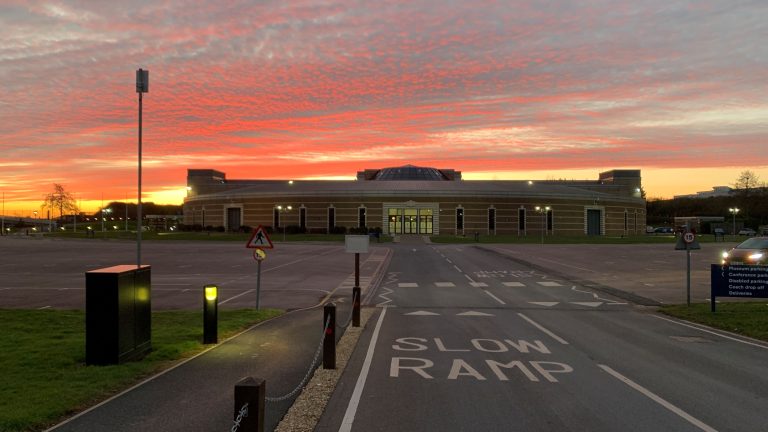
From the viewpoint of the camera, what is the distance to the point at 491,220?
11412 centimetres

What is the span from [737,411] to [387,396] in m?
5.00

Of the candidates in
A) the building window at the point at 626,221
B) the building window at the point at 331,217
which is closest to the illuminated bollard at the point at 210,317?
the building window at the point at 331,217

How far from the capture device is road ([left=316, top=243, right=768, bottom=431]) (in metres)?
7.89

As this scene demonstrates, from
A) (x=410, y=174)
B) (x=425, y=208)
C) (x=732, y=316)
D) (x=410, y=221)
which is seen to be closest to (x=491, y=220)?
(x=425, y=208)

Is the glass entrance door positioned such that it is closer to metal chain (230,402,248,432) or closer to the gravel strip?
the gravel strip

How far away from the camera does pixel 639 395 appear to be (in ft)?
29.9

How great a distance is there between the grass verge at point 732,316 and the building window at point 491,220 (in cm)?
9313

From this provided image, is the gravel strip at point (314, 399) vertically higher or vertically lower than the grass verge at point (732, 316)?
higher

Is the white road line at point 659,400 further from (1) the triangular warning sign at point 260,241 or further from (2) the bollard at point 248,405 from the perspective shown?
(1) the triangular warning sign at point 260,241

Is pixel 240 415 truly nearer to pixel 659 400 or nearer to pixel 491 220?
pixel 659 400

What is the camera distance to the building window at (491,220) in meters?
114

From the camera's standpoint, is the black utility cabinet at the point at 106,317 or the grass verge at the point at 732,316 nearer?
the black utility cabinet at the point at 106,317

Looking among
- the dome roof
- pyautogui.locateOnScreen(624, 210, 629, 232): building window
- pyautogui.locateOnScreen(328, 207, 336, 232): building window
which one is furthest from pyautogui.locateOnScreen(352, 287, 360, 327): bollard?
pyautogui.locateOnScreen(624, 210, 629, 232): building window

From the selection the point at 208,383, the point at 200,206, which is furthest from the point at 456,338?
the point at 200,206
